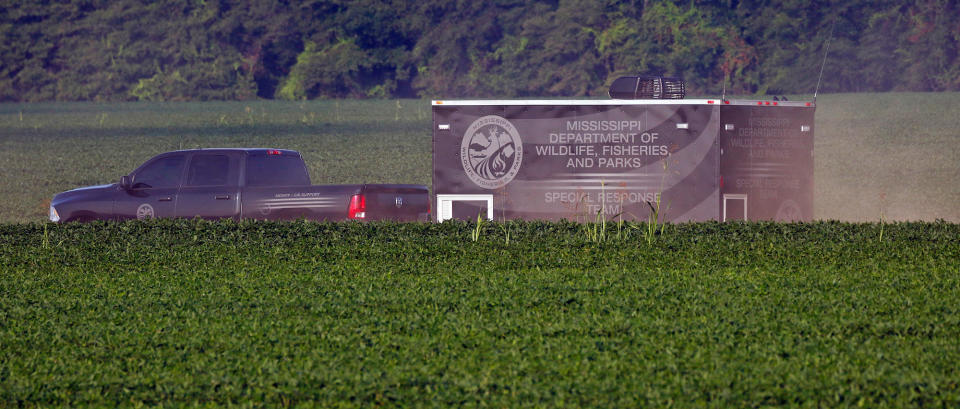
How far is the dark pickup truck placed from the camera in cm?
1605

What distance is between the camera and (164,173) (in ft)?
56.4

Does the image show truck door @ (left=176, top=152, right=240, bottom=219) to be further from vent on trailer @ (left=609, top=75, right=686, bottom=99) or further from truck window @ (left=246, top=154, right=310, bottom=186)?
vent on trailer @ (left=609, top=75, right=686, bottom=99)

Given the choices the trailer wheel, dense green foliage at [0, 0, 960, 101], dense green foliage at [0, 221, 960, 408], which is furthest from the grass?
dense green foliage at [0, 221, 960, 408]

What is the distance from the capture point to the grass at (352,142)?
113ft

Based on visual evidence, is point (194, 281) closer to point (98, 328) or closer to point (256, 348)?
point (98, 328)

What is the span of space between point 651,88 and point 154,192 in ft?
25.5

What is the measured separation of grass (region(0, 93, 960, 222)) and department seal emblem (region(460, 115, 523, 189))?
10.5m

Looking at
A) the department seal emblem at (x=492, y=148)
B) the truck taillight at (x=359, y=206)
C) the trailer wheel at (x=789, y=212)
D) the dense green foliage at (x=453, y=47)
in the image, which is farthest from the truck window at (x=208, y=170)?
the dense green foliage at (x=453, y=47)

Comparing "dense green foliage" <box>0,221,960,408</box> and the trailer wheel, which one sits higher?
the trailer wheel

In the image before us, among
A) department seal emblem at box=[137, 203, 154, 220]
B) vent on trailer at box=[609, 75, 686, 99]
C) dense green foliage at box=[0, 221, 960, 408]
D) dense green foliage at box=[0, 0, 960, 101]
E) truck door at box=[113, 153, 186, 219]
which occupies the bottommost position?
dense green foliage at box=[0, 221, 960, 408]

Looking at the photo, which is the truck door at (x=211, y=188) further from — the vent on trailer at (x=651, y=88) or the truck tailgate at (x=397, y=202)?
the vent on trailer at (x=651, y=88)

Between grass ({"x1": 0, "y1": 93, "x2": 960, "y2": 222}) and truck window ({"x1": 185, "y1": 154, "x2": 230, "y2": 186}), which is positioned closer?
truck window ({"x1": 185, "y1": 154, "x2": 230, "y2": 186})

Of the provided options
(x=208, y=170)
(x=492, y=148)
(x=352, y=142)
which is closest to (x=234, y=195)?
(x=208, y=170)

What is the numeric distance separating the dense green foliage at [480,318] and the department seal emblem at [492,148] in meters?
1.79
